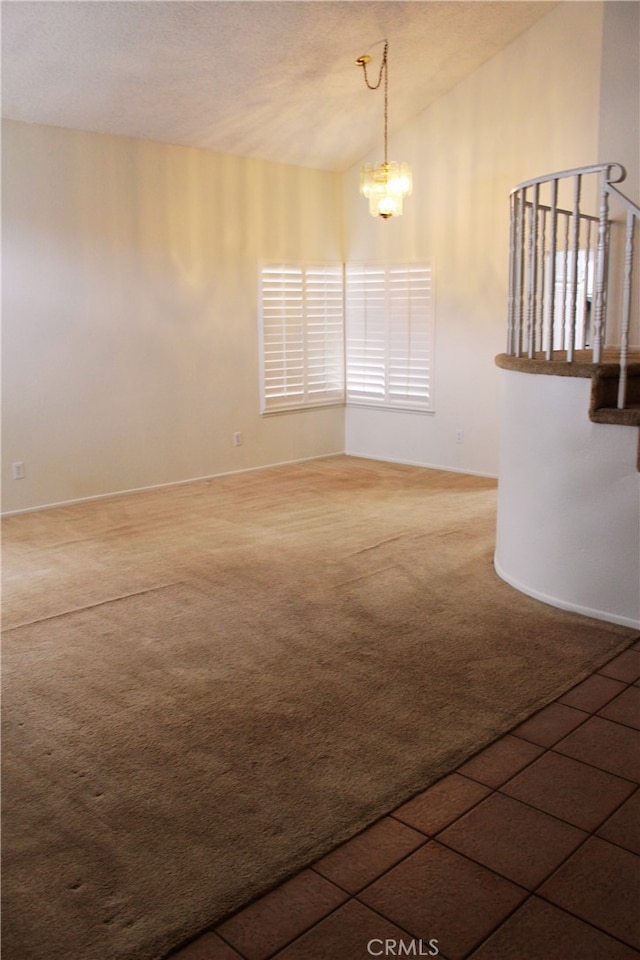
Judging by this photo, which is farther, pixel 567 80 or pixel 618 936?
pixel 567 80

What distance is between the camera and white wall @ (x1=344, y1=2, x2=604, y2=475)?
19.1 feet

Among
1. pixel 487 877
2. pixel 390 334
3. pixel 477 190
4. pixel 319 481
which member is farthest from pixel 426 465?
pixel 487 877

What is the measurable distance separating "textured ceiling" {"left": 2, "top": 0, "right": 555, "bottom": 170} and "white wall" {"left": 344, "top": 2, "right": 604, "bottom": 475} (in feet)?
0.76

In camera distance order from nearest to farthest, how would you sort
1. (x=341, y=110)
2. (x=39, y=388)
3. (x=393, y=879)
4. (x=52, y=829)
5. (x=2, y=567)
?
1. (x=393, y=879)
2. (x=52, y=829)
3. (x=2, y=567)
4. (x=39, y=388)
5. (x=341, y=110)

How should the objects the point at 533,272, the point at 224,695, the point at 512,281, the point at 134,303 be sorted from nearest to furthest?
the point at 224,695
the point at 533,272
the point at 512,281
the point at 134,303

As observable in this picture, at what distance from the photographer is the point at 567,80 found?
5.82 m

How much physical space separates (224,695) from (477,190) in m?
5.03

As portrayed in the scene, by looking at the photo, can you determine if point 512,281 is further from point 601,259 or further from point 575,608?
point 575,608

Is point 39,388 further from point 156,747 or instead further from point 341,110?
point 156,747

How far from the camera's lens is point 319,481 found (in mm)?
6742

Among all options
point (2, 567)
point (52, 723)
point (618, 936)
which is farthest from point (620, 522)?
point (2, 567)

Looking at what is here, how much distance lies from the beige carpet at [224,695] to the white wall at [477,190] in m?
1.89

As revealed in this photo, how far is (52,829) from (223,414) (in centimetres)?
500

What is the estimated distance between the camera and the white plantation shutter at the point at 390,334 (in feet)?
23.3
